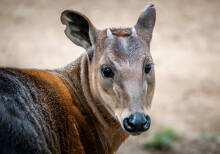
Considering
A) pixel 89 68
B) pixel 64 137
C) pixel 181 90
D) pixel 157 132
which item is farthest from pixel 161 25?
pixel 64 137

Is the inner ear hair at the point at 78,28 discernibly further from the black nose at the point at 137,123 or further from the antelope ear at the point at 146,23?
the black nose at the point at 137,123

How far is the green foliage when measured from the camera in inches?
445

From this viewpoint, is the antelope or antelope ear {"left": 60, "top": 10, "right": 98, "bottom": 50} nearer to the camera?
the antelope

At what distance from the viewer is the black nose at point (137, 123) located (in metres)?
5.75

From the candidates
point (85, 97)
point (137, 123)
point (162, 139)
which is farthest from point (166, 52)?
point (137, 123)

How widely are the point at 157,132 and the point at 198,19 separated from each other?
7.61 meters

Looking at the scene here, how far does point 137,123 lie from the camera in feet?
18.8

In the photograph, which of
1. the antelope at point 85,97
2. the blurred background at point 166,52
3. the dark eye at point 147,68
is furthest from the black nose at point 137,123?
the blurred background at point 166,52

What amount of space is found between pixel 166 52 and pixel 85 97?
31.3 ft

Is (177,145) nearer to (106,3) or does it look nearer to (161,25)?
(161,25)

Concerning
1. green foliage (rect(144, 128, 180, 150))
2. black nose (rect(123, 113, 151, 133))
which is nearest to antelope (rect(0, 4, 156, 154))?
black nose (rect(123, 113, 151, 133))

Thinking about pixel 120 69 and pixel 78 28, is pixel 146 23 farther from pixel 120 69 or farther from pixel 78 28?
pixel 120 69

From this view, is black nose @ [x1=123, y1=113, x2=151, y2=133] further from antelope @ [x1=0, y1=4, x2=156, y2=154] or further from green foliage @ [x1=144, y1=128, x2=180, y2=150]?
green foliage @ [x1=144, y1=128, x2=180, y2=150]

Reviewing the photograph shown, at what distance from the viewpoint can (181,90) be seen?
14.2 metres
